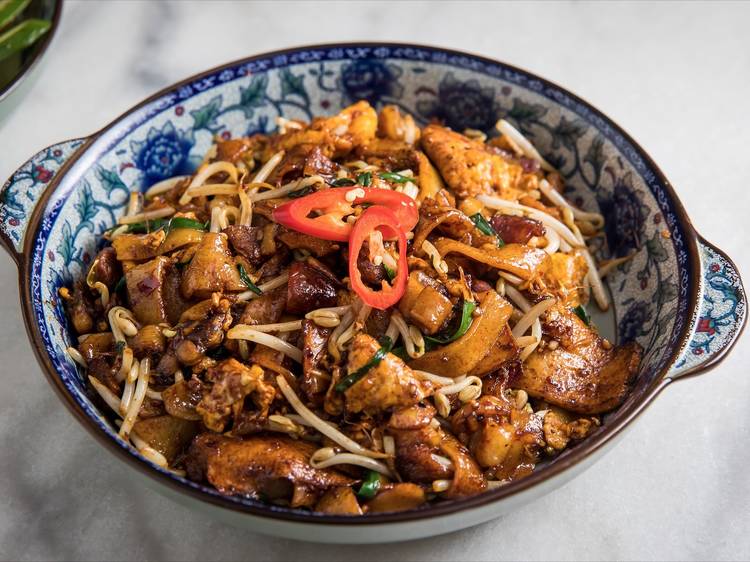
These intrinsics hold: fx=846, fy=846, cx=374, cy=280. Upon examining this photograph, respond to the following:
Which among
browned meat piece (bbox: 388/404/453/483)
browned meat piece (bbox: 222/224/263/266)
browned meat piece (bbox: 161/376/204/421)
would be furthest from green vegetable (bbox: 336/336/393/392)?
browned meat piece (bbox: 222/224/263/266)

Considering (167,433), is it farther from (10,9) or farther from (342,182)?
(10,9)

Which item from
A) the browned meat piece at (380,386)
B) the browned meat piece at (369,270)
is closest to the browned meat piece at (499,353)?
the browned meat piece at (380,386)

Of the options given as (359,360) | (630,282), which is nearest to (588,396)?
(630,282)

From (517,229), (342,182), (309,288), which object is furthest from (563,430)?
(342,182)

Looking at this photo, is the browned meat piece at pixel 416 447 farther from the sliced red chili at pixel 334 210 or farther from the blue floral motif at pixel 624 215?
the blue floral motif at pixel 624 215

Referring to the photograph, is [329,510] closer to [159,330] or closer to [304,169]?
[159,330]

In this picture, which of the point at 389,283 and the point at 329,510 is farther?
the point at 389,283

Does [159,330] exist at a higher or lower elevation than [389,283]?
lower

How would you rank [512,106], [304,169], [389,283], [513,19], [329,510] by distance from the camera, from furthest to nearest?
[513,19], [512,106], [304,169], [389,283], [329,510]
